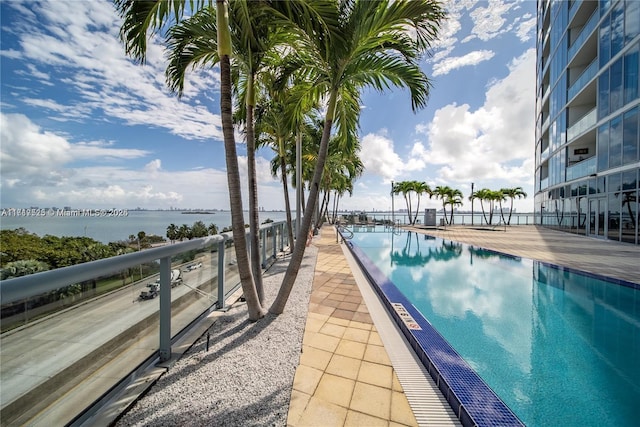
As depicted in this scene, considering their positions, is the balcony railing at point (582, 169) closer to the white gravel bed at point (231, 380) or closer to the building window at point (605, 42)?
the building window at point (605, 42)

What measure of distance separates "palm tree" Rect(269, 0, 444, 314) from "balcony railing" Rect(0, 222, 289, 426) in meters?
1.52

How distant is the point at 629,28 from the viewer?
11234mm

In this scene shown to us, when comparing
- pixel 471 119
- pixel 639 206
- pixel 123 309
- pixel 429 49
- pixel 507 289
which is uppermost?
pixel 471 119

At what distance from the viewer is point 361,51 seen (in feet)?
10.3

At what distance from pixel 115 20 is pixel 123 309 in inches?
121

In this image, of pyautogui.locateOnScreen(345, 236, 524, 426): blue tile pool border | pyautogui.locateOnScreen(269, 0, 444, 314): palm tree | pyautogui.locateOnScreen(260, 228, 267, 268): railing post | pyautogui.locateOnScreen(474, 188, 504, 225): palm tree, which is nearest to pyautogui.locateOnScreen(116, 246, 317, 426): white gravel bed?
pyautogui.locateOnScreen(269, 0, 444, 314): palm tree

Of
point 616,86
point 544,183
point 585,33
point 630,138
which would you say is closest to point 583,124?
point 616,86

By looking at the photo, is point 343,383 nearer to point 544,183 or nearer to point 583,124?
point 583,124

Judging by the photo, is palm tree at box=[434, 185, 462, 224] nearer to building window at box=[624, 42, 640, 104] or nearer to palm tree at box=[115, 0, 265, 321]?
building window at box=[624, 42, 640, 104]

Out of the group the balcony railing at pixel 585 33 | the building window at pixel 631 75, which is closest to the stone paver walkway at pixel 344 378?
the building window at pixel 631 75

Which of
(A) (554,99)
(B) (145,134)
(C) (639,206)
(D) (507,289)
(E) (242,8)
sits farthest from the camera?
(B) (145,134)

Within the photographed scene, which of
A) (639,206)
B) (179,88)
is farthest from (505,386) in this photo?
(639,206)

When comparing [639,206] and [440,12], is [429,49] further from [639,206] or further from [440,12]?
[639,206]

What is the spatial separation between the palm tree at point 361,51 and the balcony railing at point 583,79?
1833 cm
